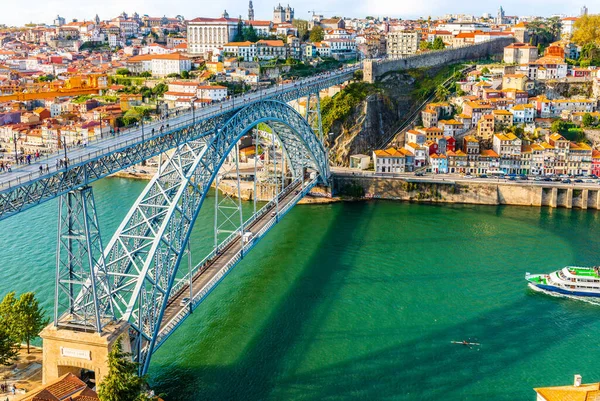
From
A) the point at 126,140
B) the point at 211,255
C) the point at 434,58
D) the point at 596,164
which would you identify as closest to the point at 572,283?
the point at 211,255

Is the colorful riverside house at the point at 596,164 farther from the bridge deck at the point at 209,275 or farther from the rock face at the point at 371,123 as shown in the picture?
the bridge deck at the point at 209,275

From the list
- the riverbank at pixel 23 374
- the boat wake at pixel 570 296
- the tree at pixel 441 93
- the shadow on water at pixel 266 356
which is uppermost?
the tree at pixel 441 93

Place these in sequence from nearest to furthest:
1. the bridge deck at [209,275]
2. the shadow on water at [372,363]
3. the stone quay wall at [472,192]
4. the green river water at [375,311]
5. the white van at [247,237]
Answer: the shadow on water at [372,363] → the bridge deck at [209,275] → the green river water at [375,311] → the white van at [247,237] → the stone quay wall at [472,192]

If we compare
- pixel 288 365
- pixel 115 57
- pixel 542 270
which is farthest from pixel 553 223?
pixel 115 57

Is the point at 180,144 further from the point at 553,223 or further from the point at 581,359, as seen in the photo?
the point at 553,223

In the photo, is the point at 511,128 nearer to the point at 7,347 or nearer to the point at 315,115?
the point at 315,115

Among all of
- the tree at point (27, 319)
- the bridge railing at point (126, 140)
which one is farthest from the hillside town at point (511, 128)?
the tree at point (27, 319)
